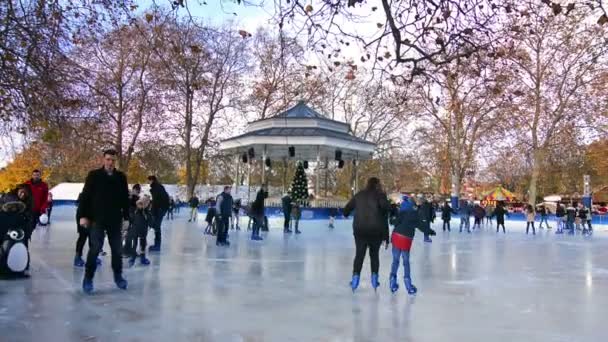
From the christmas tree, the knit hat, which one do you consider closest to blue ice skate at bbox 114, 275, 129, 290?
the knit hat

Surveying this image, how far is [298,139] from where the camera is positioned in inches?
1033

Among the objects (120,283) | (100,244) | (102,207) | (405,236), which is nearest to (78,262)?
(120,283)

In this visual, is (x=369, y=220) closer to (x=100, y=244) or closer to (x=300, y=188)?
(x=100, y=244)

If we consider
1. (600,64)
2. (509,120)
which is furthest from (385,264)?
(509,120)

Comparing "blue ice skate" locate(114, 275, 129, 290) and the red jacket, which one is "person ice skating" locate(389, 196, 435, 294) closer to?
"blue ice skate" locate(114, 275, 129, 290)

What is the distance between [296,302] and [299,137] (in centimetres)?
2022

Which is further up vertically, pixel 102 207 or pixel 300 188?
pixel 300 188

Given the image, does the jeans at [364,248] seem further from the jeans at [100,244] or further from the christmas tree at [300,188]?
the christmas tree at [300,188]

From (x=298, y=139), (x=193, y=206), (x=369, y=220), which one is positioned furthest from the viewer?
(x=298, y=139)

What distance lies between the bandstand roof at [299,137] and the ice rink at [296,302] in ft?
52.1

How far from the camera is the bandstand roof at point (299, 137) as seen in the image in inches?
1041

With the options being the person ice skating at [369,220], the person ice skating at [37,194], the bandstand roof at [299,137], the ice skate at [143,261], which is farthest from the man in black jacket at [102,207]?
the bandstand roof at [299,137]

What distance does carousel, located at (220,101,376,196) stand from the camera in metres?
26.4

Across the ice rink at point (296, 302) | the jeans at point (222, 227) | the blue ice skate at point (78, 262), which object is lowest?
the ice rink at point (296, 302)
